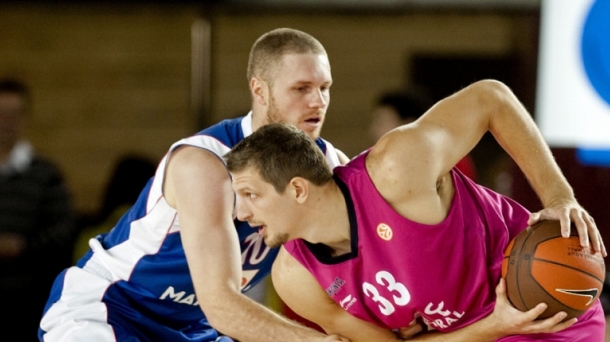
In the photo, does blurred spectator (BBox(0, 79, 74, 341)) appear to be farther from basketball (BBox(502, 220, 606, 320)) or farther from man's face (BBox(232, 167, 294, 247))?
basketball (BBox(502, 220, 606, 320))

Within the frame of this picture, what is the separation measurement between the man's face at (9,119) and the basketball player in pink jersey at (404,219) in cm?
342

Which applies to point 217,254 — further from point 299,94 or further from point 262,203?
point 299,94

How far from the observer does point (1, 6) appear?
27.2 ft

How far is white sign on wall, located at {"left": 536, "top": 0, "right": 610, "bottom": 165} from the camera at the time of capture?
243 inches

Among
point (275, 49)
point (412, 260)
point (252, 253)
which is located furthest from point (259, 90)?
point (412, 260)

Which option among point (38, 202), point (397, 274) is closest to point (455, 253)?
point (397, 274)

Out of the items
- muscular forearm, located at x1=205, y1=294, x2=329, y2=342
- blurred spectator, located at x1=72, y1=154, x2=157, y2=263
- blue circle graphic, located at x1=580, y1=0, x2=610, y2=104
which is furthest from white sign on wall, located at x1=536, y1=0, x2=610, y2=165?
muscular forearm, located at x1=205, y1=294, x2=329, y2=342

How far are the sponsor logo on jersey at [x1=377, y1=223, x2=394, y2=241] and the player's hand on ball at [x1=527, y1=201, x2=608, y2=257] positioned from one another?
463mm

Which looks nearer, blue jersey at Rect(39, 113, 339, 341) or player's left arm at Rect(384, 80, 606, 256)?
player's left arm at Rect(384, 80, 606, 256)

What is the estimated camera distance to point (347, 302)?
11.0 ft

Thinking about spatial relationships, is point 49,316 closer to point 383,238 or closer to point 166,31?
point 383,238

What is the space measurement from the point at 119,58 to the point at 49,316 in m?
5.08

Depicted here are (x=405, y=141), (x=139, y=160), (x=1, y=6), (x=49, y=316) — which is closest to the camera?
(x=405, y=141)

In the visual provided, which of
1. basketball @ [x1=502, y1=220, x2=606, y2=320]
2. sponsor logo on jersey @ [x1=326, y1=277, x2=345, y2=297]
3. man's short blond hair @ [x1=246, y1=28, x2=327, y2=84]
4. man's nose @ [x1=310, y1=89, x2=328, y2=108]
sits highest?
man's short blond hair @ [x1=246, y1=28, x2=327, y2=84]
